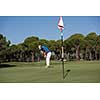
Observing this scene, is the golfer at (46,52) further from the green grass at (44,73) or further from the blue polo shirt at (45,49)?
the green grass at (44,73)

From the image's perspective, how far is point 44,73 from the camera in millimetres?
8266

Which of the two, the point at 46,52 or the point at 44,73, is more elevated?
the point at 46,52

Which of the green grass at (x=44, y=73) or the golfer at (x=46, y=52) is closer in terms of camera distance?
the green grass at (x=44, y=73)

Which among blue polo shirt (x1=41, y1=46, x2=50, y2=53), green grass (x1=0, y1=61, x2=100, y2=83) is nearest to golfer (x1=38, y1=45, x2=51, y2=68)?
blue polo shirt (x1=41, y1=46, x2=50, y2=53)

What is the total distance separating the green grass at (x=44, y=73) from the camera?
7527 millimetres

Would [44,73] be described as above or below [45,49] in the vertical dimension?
below

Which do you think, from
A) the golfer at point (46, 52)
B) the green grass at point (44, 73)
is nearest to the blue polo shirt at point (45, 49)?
the golfer at point (46, 52)

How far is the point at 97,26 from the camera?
7.87m

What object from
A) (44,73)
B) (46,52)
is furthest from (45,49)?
(44,73)

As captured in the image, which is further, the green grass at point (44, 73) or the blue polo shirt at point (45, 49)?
the blue polo shirt at point (45, 49)

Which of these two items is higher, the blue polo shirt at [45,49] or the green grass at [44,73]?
the blue polo shirt at [45,49]

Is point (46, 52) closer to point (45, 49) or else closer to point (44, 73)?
point (45, 49)

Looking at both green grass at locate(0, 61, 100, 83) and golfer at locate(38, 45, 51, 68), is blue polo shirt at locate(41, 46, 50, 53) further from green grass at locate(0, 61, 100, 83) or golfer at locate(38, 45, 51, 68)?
green grass at locate(0, 61, 100, 83)
